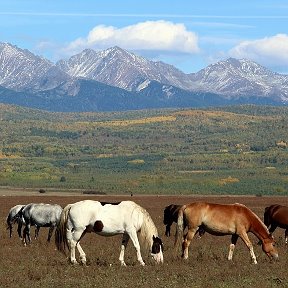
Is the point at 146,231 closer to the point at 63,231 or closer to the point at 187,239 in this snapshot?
the point at 187,239

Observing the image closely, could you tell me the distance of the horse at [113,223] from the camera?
910 inches

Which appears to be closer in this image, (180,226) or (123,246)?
(123,246)

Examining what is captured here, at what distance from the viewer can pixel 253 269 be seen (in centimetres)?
2183

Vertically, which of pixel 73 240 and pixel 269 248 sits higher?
pixel 73 240

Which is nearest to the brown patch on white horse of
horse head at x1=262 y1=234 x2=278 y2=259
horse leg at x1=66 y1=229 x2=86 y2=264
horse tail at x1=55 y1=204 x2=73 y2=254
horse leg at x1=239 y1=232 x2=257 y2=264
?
horse leg at x1=66 y1=229 x2=86 y2=264

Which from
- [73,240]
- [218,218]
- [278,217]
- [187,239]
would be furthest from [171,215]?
[73,240]

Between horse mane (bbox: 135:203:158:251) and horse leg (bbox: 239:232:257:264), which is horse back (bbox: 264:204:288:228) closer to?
horse leg (bbox: 239:232:257:264)

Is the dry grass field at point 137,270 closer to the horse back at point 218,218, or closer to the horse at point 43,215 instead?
the horse back at point 218,218

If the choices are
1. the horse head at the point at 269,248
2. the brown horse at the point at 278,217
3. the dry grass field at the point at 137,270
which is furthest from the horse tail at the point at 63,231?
the brown horse at the point at 278,217

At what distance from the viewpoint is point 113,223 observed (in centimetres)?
2312

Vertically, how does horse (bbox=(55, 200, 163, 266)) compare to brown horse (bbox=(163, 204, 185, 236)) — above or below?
above

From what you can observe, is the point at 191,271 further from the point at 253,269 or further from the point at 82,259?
the point at 82,259

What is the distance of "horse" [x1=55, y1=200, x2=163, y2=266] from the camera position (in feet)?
A: 75.9

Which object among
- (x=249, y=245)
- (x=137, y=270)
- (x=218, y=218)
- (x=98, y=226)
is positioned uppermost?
(x=218, y=218)
